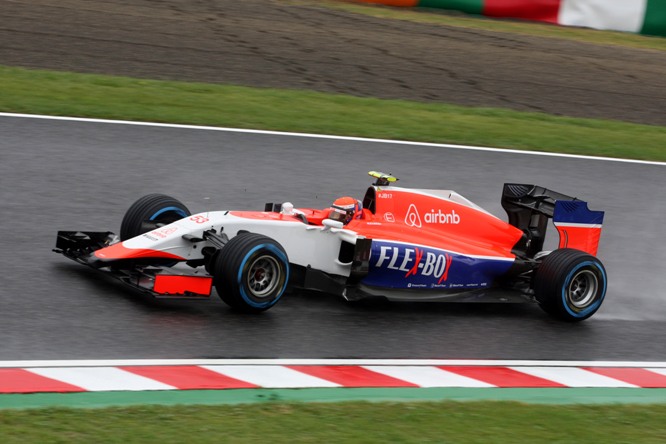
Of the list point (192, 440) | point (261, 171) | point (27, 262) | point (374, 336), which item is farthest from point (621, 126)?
point (192, 440)

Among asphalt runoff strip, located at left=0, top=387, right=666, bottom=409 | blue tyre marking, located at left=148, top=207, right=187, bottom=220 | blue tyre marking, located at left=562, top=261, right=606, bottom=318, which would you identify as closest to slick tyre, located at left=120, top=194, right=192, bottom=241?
blue tyre marking, located at left=148, top=207, right=187, bottom=220

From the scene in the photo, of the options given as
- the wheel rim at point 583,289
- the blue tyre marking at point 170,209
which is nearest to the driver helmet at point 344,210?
the blue tyre marking at point 170,209

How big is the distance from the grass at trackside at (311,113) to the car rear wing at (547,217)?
173 inches

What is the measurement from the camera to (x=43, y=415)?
5.86 metres

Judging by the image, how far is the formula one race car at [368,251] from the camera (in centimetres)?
822

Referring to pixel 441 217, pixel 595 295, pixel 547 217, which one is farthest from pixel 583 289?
pixel 441 217

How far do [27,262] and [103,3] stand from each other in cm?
1110

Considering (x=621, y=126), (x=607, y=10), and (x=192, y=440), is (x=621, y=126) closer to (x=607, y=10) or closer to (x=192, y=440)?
(x=607, y=10)

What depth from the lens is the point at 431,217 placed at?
9.37 meters

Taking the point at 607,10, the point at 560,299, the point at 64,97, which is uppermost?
the point at 607,10

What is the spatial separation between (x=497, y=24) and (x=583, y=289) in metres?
13.9

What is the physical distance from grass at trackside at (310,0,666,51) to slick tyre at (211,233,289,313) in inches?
551

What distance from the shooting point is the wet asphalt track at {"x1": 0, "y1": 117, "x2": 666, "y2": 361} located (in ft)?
25.6

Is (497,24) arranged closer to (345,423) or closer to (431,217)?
(431,217)
